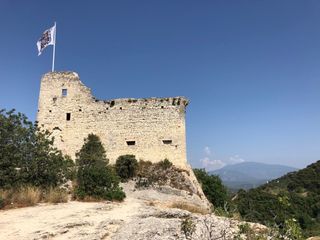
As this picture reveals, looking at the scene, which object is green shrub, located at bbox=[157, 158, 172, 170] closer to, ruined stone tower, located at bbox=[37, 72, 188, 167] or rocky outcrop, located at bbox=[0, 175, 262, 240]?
ruined stone tower, located at bbox=[37, 72, 188, 167]

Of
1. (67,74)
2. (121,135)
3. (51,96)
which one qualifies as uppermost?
(67,74)

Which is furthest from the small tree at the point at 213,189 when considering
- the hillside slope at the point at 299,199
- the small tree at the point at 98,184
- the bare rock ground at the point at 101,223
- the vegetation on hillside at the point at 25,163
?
the vegetation on hillside at the point at 25,163

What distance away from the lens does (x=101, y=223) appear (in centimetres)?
1020

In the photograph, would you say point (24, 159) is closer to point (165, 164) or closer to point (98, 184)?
point (98, 184)

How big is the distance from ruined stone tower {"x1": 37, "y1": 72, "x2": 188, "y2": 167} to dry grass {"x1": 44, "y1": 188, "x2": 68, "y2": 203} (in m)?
7.31

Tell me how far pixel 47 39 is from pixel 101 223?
1764cm

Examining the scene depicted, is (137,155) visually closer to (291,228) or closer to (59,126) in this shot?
(59,126)

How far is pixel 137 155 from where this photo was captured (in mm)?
21766

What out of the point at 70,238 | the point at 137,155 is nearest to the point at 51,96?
the point at 137,155

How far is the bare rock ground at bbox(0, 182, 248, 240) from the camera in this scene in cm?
827

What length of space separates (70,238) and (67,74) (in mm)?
17018

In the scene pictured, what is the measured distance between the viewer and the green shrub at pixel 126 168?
67.4 ft

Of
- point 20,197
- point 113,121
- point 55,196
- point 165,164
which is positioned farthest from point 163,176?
point 20,197

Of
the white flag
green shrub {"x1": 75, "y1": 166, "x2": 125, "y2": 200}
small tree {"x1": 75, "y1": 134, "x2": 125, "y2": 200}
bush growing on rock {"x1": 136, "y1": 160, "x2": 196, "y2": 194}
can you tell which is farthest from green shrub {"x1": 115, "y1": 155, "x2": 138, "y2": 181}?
the white flag
